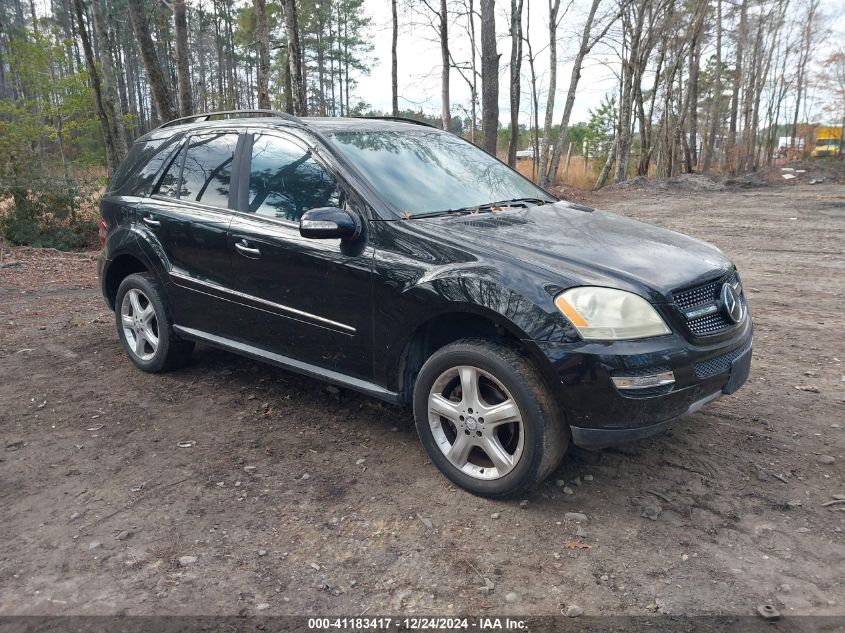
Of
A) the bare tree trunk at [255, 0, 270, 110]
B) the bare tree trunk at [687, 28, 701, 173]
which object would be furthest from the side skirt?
the bare tree trunk at [687, 28, 701, 173]

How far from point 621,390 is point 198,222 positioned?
2.94 metres

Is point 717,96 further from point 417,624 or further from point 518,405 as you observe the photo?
point 417,624

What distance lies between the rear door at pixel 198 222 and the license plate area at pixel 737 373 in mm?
2971

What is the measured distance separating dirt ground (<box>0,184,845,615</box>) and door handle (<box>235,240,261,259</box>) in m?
1.08

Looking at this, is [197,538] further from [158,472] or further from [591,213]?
[591,213]

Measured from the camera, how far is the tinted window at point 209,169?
432 centimetres

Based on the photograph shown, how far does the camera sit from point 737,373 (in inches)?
128

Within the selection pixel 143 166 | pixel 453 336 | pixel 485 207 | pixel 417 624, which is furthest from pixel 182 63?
pixel 417 624

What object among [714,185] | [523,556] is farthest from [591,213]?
[714,185]

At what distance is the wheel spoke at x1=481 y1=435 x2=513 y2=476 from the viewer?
3.10 meters

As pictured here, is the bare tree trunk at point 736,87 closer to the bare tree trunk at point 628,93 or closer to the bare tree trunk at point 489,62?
the bare tree trunk at point 628,93

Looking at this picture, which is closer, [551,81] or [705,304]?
[705,304]

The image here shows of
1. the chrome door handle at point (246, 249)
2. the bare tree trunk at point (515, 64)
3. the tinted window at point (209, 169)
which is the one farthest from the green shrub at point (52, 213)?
the bare tree trunk at point (515, 64)

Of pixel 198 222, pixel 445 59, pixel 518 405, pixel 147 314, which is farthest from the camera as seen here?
pixel 445 59
